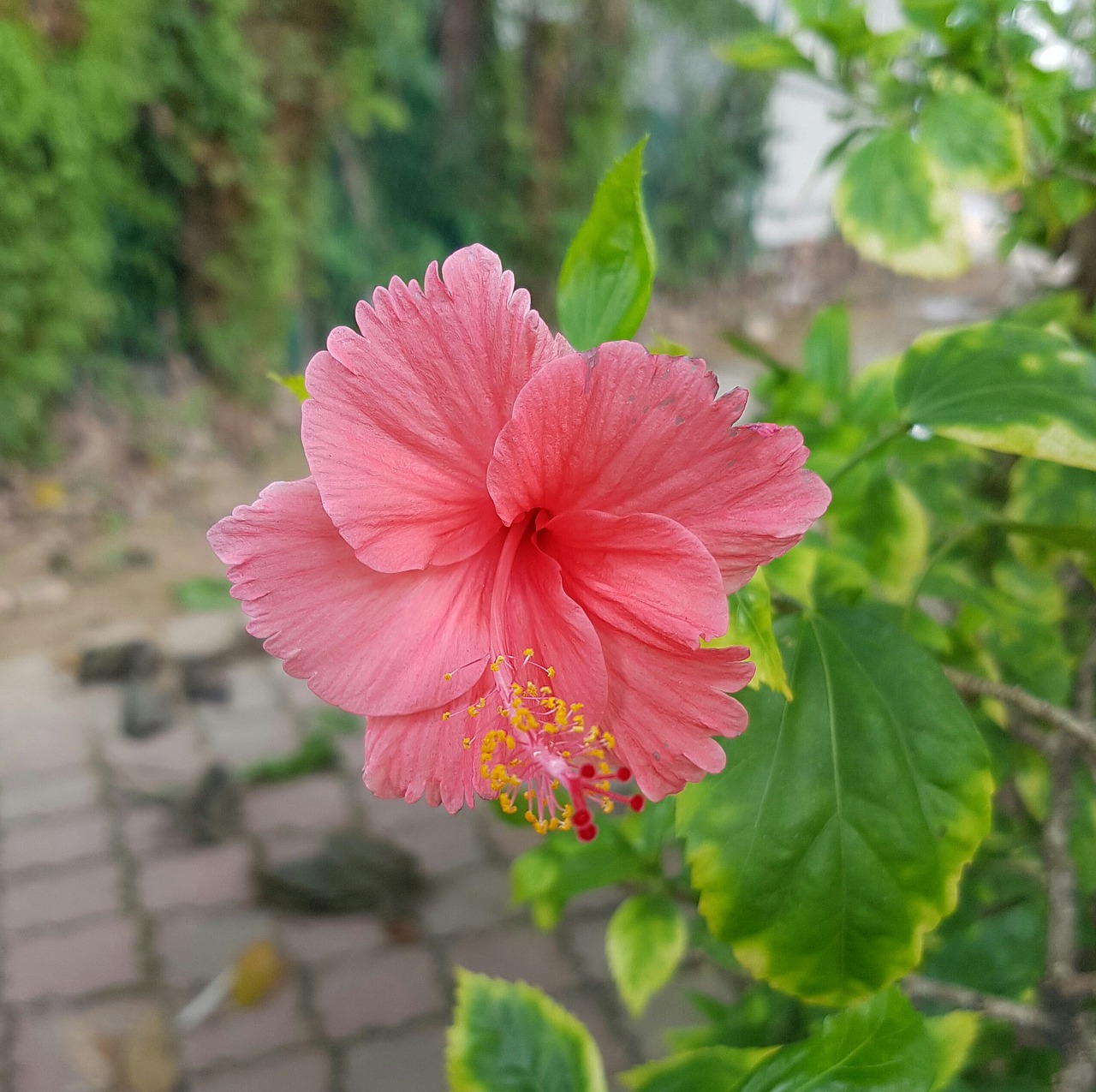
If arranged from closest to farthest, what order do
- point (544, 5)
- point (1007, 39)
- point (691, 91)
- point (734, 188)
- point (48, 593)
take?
point (1007, 39), point (48, 593), point (544, 5), point (691, 91), point (734, 188)

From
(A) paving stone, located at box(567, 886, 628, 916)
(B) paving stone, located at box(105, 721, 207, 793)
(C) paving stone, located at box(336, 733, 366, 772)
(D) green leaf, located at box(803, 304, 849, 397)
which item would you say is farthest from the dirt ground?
(A) paving stone, located at box(567, 886, 628, 916)

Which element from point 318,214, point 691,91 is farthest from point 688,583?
point 691,91

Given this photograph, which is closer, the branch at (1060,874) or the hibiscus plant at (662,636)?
the hibiscus plant at (662,636)

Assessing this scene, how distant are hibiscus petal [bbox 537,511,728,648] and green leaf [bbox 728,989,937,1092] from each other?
28cm

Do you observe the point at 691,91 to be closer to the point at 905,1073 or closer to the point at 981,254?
the point at 981,254

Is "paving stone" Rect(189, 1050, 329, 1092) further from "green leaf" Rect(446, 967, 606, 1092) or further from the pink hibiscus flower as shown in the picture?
the pink hibiscus flower

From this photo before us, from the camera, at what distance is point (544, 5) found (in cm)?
421

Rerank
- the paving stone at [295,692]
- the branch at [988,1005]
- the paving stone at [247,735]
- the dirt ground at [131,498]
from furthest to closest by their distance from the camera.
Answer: the dirt ground at [131,498]
the paving stone at [295,692]
the paving stone at [247,735]
the branch at [988,1005]

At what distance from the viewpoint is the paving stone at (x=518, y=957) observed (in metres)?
1.81

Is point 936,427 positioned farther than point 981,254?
No

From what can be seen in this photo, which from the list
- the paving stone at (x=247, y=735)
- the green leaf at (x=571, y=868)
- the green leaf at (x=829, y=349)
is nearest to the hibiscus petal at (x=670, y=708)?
the green leaf at (x=571, y=868)

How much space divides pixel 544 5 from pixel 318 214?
1425mm

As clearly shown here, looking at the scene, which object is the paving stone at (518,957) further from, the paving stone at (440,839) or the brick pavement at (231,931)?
the paving stone at (440,839)

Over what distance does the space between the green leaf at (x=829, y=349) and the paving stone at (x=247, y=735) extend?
1672 millimetres
